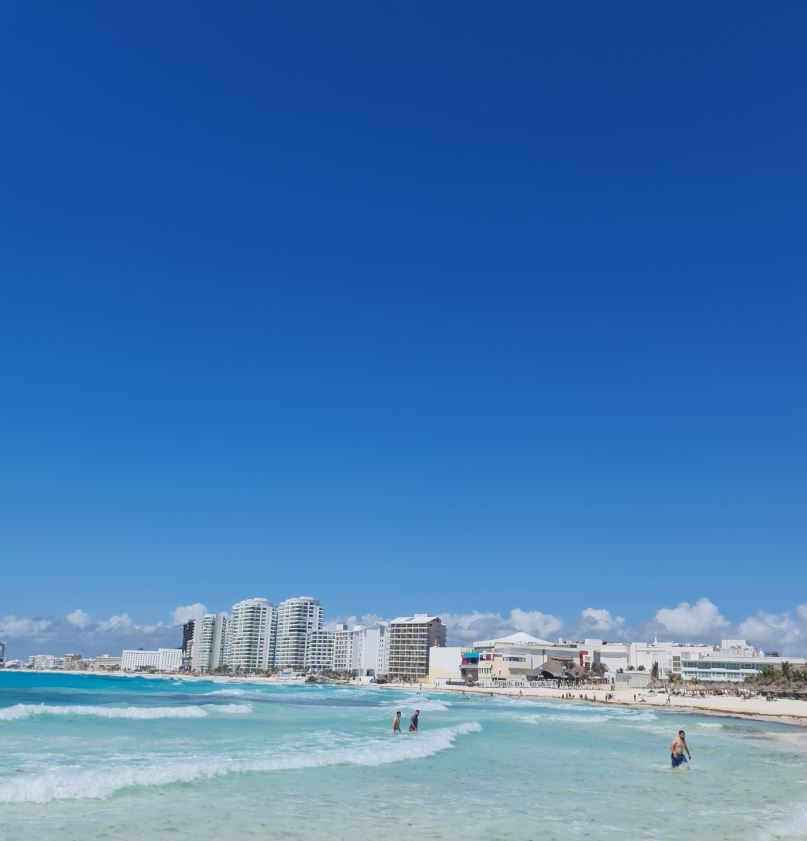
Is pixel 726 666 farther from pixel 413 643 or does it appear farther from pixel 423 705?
pixel 423 705

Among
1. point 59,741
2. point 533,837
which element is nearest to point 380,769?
point 533,837

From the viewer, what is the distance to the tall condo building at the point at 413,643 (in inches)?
7067

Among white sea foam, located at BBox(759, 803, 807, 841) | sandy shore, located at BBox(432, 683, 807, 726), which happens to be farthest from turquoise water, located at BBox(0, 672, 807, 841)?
sandy shore, located at BBox(432, 683, 807, 726)

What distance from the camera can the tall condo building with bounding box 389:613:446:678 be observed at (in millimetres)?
179500

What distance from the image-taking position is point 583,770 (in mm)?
26297

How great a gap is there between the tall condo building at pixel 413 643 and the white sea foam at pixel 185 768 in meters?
151

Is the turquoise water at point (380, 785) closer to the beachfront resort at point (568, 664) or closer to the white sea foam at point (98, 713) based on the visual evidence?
the white sea foam at point (98, 713)

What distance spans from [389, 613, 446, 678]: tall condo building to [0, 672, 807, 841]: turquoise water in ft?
477

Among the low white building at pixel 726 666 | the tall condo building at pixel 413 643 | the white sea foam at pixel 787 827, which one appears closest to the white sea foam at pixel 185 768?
the white sea foam at pixel 787 827

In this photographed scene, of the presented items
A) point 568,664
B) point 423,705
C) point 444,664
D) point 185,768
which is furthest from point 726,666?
point 185,768

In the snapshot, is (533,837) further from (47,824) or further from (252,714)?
(252,714)

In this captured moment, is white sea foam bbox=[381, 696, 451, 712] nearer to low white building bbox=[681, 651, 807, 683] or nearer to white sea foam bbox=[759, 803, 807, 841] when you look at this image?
white sea foam bbox=[759, 803, 807, 841]

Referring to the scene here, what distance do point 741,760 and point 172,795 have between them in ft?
73.5

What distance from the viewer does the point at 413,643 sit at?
183250mm
